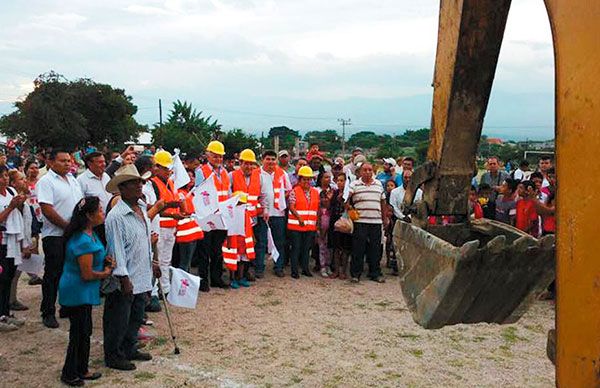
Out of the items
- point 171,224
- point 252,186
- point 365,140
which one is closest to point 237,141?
point 365,140

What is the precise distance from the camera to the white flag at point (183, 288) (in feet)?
19.4

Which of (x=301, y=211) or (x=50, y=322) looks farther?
(x=301, y=211)

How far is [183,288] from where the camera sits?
5.92m

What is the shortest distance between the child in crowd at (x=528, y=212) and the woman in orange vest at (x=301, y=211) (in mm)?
3049

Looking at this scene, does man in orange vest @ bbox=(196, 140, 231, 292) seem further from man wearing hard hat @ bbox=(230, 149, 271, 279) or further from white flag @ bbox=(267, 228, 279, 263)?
white flag @ bbox=(267, 228, 279, 263)

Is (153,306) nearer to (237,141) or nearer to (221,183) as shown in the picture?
(221,183)

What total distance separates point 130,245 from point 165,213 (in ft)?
6.09

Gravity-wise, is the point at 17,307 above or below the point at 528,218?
below

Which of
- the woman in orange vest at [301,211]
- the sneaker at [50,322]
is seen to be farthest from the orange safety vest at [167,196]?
the woman in orange vest at [301,211]

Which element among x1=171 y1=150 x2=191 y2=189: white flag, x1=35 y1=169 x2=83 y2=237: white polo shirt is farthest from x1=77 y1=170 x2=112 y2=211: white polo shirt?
x1=171 y1=150 x2=191 y2=189: white flag

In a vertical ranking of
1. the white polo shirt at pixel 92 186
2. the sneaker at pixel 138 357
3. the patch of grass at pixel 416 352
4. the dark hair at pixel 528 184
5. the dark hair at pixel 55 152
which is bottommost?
the patch of grass at pixel 416 352

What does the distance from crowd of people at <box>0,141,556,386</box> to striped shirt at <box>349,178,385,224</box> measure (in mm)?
15

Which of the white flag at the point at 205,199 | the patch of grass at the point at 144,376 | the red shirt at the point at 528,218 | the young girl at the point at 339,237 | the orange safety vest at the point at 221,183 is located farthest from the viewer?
the young girl at the point at 339,237

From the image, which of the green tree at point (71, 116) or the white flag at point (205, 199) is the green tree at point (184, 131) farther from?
the white flag at point (205, 199)
